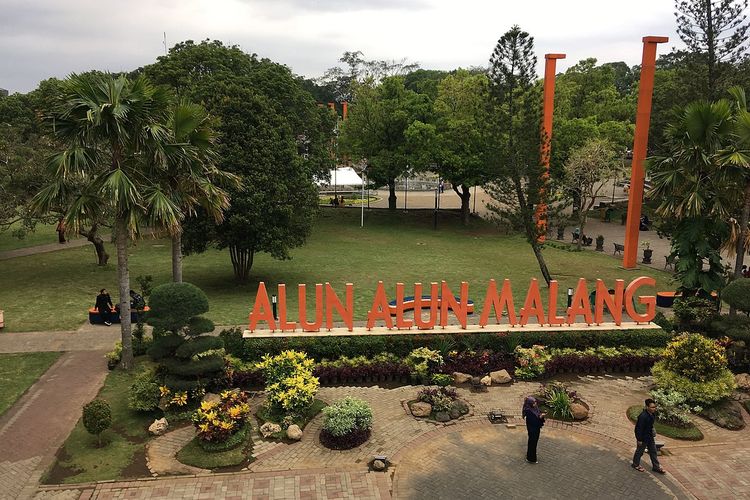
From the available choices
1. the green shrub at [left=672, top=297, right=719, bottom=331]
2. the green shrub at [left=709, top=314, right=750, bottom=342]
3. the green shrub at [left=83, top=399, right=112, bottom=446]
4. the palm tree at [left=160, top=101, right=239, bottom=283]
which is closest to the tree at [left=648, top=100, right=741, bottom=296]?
the green shrub at [left=672, top=297, right=719, bottom=331]

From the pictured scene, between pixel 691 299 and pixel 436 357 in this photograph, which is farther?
pixel 691 299

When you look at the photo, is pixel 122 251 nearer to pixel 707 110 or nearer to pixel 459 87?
pixel 707 110

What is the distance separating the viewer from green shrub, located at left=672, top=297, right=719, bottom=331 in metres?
19.3

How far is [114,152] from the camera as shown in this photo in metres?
15.8

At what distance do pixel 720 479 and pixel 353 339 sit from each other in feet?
32.9

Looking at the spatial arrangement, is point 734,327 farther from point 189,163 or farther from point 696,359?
point 189,163

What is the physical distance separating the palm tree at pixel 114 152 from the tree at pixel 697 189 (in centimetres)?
1709

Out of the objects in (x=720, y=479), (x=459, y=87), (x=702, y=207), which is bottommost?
(x=720, y=479)

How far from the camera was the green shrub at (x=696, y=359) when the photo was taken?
15.1 meters

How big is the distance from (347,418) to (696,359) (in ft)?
31.0

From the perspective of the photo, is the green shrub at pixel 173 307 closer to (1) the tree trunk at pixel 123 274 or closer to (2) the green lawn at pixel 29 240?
(1) the tree trunk at pixel 123 274

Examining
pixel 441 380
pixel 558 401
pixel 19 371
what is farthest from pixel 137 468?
pixel 558 401

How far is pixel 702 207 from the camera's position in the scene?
65.7ft

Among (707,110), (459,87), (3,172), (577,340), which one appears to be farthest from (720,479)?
(459,87)
